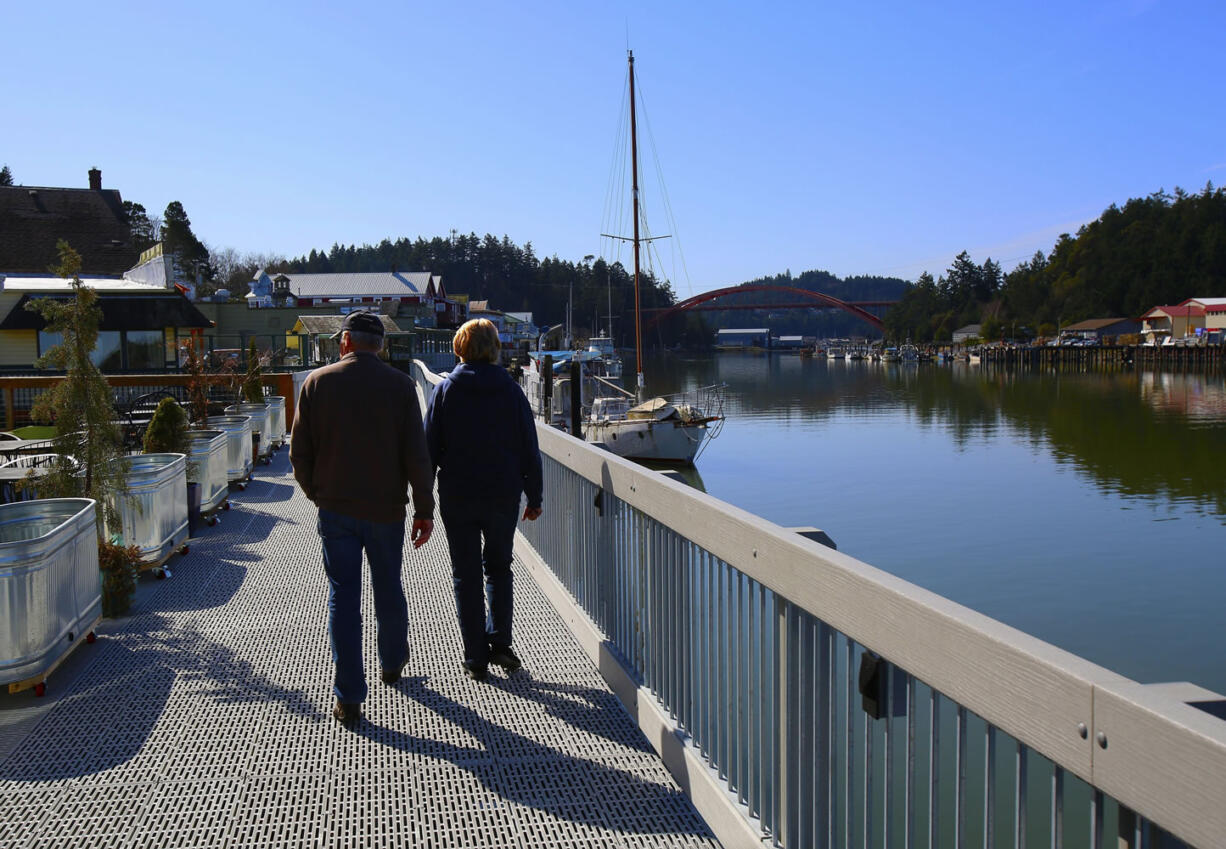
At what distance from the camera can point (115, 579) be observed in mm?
7199

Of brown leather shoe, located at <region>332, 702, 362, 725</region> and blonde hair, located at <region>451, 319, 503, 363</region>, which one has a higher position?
blonde hair, located at <region>451, 319, 503, 363</region>

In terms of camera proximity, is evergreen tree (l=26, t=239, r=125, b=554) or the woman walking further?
evergreen tree (l=26, t=239, r=125, b=554)

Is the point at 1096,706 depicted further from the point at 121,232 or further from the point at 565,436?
the point at 121,232

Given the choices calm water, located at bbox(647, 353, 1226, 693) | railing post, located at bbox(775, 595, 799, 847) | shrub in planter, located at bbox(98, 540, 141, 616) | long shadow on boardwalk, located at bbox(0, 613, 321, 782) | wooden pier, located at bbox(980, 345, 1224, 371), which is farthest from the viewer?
wooden pier, located at bbox(980, 345, 1224, 371)

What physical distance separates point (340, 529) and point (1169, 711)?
4095 mm

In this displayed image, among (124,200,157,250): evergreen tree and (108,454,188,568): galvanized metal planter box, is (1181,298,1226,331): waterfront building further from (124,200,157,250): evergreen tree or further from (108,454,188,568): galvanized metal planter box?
(108,454,188,568): galvanized metal planter box

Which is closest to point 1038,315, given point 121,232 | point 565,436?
point 121,232

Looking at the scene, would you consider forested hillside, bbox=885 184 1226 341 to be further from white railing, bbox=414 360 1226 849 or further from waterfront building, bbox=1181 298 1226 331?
white railing, bbox=414 360 1226 849

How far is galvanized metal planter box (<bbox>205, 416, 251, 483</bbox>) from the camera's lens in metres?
13.1

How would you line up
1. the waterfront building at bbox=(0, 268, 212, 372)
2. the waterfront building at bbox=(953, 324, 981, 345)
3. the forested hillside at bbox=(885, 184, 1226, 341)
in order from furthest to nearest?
the waterfront building at bbox=(953, 324, 981, 345), the forested hillside at bbox=(885, 184, 1226, 341), the waterfront building at bbox=(0, 268, 212, 372)

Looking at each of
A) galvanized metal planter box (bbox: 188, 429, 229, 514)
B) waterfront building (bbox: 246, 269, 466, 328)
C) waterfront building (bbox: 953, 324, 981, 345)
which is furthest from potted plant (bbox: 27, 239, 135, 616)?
waterfront building (bbox: 953, 324, 981, 345)

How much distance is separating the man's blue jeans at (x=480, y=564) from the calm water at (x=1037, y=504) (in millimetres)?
11529

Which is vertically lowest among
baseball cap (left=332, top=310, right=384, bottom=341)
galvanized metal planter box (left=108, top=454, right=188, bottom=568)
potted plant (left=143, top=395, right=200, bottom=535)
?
galvanized metal planter box (left=108, top=454, right=188, bottom=568)

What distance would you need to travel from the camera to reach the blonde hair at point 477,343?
225 inches
